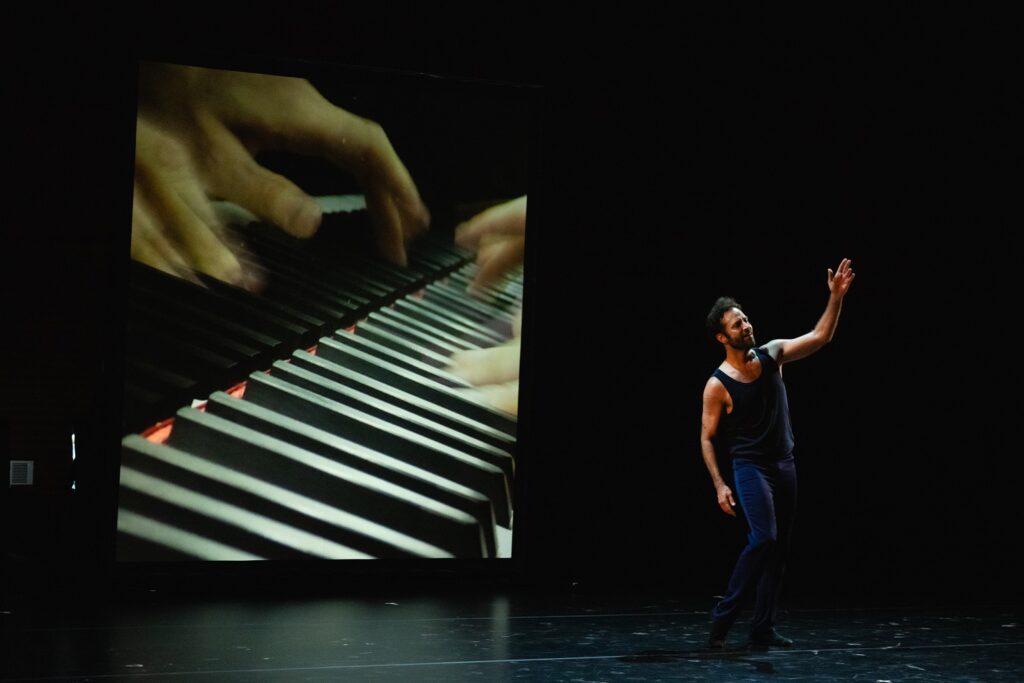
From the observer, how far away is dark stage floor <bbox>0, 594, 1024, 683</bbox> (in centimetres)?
359

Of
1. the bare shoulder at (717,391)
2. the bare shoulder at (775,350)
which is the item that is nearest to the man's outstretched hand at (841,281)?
the bare shoulder at (775,350)

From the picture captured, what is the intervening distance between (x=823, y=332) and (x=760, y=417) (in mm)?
360

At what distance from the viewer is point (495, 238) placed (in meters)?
5.85

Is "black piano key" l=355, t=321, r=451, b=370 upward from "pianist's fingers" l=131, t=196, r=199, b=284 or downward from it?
downward

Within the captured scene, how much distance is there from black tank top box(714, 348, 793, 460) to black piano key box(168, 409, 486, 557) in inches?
74.1

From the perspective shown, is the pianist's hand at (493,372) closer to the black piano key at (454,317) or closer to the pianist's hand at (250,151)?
the black piano key at (454,317)

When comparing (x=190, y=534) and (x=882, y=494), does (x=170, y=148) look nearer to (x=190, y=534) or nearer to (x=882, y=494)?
(x=190, y=534)

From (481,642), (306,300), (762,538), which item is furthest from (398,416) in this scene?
(762,538)

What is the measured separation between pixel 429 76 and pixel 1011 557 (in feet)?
13.0

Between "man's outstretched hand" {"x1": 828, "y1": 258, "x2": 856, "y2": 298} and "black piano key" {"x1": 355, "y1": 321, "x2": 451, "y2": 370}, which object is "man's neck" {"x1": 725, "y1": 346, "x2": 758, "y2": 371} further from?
"black piano key" {"x1": 355, "y1": 321, "x2": 451, "y2": 370}

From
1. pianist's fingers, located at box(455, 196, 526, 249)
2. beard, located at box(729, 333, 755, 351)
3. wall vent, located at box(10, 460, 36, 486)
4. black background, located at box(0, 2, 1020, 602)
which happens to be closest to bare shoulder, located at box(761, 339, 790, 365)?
beard, located at box(729, 333, 755, 351)

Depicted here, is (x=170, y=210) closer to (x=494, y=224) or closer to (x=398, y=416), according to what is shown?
(x=398, y=416)

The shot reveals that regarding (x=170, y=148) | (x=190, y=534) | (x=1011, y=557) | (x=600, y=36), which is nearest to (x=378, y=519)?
(x=190, y=534)

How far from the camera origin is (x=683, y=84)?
612cm
